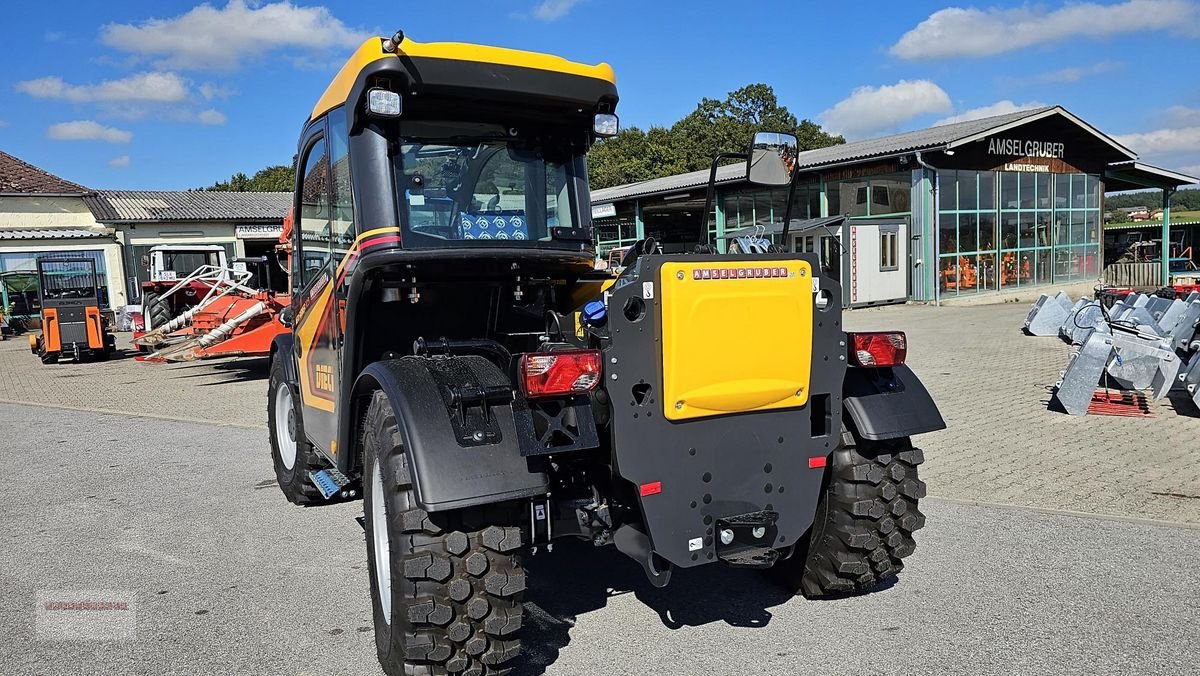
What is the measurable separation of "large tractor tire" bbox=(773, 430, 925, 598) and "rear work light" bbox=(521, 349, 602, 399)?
1.36m

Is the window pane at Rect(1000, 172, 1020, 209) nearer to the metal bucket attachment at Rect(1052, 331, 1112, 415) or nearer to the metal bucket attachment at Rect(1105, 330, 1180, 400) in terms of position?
the metal bucket attachment at Rect(1105, 330, 1180, 400)

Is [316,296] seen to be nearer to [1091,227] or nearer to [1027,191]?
[1027,191]

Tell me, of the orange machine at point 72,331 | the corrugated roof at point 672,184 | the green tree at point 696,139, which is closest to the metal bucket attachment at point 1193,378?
the corrugated roof at point 672,184

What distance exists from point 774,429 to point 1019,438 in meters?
4.87

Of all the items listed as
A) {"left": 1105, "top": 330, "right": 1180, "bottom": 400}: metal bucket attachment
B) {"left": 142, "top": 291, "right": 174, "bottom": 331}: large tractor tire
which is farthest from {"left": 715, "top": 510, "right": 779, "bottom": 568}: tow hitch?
{"left": 142, "top": 291, "right": 174, "bottom": 331}: large tractor tire

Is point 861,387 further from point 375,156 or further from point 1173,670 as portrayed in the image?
point 375,156

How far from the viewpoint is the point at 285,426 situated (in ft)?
21.1

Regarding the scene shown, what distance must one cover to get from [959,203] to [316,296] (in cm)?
2070

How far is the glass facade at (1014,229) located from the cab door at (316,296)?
1947 centimetres

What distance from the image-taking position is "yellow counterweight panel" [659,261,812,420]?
10.0 ft

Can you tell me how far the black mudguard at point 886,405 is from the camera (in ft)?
12.0

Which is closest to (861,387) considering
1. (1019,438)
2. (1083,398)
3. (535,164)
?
A: (535,164)

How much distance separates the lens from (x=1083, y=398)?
8031 mm

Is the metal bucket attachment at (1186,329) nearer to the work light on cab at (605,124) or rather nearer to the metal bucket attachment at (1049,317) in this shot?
the metal bucket attachment at (1049,317)
